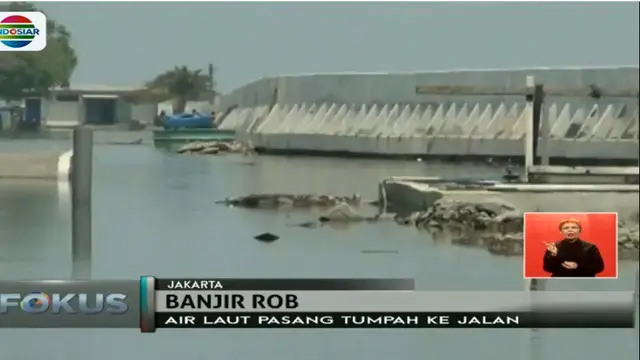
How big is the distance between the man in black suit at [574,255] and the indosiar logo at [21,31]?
44.9 inches

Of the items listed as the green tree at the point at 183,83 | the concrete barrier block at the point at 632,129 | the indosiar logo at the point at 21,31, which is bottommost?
the concrete barrier block at the point at 632,129

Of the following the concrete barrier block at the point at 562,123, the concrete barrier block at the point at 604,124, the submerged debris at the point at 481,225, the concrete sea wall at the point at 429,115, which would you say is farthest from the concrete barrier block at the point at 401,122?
the concrete barrier block at the point at 604,124

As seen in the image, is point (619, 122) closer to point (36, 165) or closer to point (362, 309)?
point (362, 309)

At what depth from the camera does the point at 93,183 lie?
2857 mm

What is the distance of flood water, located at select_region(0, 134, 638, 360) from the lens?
263cm

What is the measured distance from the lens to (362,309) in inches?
97.0

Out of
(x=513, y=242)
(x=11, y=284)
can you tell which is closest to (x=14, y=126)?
(x=11, y=284)

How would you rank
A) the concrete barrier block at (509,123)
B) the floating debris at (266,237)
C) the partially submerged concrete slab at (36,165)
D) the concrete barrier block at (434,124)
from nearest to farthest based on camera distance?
the partially submerged concrete slab at (36,165), the floating debris at (266,237), the concrete barrier block at (509,123), the concrete barrier block at (434,124)

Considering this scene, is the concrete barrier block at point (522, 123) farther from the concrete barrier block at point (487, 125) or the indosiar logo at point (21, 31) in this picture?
the indosiar logo at point (21, 31)

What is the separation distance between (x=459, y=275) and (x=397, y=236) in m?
0.29

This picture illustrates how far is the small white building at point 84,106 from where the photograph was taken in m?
2.91

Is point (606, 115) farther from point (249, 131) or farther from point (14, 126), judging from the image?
point (14, 126)
